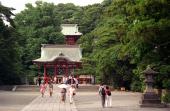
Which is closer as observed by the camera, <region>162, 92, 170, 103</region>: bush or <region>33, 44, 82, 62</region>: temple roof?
<region>162, 92, 170, 103</region>: bush

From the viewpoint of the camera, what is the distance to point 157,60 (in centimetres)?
3394

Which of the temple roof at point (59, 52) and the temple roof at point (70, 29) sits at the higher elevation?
the temple roof at point (70, 29)

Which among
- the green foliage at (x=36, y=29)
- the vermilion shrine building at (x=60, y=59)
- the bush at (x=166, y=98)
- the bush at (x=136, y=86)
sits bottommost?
the bush at (x=166, y=98)

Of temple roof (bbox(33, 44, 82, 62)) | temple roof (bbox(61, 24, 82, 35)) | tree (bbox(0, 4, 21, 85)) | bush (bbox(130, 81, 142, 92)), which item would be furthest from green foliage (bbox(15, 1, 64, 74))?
bush (bbox(130, 81, 142, 92))

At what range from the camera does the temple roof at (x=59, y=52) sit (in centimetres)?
7962

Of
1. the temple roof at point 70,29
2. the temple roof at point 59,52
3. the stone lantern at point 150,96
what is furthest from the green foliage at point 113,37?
the temple roof at point 70,29

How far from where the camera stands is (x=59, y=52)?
3199 inches

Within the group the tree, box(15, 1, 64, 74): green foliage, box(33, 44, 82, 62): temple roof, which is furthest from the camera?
box(15, 1, 64, 74): green foliage

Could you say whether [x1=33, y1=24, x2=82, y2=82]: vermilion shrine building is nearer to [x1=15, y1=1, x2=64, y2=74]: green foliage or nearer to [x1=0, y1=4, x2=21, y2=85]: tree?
[x1=15, y1=1, x2=64, y2=74]: green foliage

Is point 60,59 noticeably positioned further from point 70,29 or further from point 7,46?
point 70,29

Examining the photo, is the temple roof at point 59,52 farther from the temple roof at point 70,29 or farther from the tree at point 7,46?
the tree at point 7,46

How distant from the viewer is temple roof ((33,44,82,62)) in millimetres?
79625

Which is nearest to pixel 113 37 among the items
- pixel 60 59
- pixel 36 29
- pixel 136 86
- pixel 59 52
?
pixel 136 86

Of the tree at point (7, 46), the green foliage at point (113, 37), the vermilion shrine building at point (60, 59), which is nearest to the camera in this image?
the green foliage at point (113, 37)
